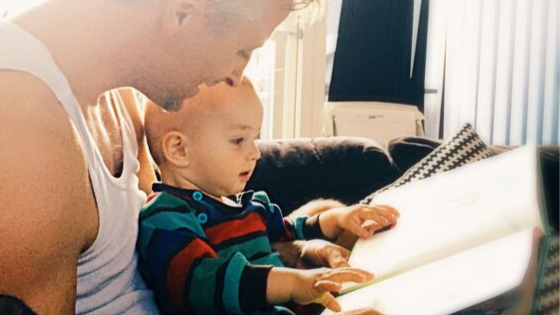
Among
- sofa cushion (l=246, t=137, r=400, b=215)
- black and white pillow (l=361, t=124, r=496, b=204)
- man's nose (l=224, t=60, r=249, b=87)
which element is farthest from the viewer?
sofa cushion (l=246, t=137, r=400, b=215)

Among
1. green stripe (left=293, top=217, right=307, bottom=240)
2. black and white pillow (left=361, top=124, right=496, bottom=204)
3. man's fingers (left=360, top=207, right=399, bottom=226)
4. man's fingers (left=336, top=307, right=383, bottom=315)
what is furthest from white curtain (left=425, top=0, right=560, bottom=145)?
man's fingers (left=336, top=307, right=383, bottom=315)

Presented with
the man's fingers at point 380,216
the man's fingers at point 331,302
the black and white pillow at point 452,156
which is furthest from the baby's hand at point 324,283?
the black and white pillow at point 452,156

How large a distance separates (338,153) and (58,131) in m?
1.05

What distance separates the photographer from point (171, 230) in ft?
3.49

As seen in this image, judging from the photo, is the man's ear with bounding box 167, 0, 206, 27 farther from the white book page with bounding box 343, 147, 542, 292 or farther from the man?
the white book page with bounding box 343, 147, 542, 292

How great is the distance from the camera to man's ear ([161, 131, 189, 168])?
116cm

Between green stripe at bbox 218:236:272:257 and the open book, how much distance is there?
0.14 metres

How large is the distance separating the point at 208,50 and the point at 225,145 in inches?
7.4

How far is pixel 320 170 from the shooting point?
5.69 feet

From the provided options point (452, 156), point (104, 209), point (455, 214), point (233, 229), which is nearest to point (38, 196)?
point (104, 209)

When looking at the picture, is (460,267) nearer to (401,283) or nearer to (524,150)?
(401,283)

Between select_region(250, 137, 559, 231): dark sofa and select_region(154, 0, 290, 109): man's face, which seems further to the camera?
select_region(250, 137, 559, 231): dark sofa

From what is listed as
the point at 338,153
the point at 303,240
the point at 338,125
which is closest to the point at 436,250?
the point at 303,240

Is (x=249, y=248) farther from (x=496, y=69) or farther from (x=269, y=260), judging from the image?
(x=496, y=69)
